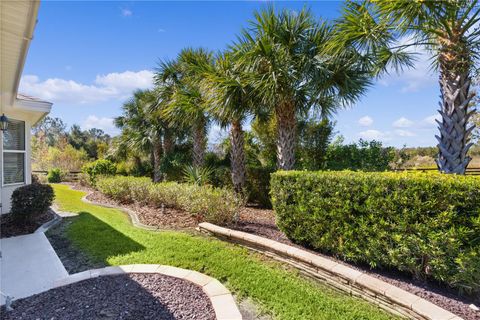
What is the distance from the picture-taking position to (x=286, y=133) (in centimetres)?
797

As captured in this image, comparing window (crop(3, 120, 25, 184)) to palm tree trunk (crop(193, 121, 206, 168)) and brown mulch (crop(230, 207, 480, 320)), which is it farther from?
brown mulch (crop(230, 207, 480, 320))

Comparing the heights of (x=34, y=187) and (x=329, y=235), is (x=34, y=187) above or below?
above

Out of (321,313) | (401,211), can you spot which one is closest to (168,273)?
(321,313)

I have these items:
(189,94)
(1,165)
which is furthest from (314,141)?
(1,165)

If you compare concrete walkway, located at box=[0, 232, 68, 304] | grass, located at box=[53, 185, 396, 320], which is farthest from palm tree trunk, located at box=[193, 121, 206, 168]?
concrete walkway, located at box=[0, 232, 68, 304]

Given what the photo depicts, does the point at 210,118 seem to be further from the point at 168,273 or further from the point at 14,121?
the point at 168,273

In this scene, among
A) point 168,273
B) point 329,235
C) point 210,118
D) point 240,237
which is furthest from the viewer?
point 210,118

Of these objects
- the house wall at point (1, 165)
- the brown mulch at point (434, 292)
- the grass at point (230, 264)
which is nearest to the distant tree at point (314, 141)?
the brown mulch at point (434, 292)

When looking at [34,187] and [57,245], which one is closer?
[57,245]

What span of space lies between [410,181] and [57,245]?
281 inches

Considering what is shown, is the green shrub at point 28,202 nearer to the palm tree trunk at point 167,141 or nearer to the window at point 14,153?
the window at point 14,153

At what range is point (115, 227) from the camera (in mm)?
7219

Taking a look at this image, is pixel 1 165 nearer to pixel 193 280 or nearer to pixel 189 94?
pixel 189 94

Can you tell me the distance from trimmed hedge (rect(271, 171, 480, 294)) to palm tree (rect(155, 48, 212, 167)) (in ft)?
20.9
